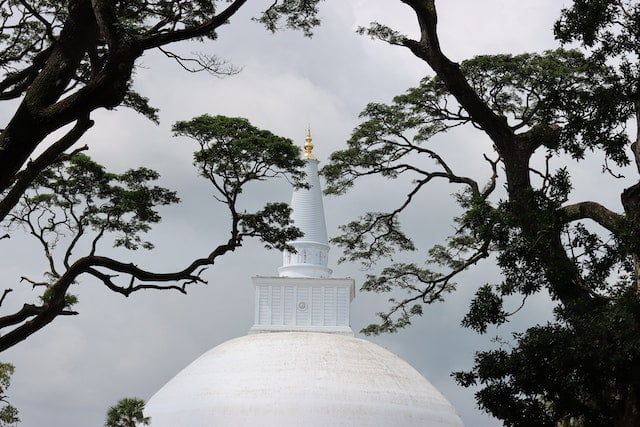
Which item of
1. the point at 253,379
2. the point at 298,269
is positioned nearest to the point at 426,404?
the point at 253,379

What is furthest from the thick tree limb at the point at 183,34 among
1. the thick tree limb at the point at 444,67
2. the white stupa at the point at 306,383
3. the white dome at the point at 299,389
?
the white dome at the point at 299,389

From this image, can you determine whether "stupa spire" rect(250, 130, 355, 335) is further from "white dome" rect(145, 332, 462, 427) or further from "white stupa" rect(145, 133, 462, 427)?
"white dome" rect(145, 332, 462, 427)

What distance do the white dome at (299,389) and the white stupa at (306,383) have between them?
5 centimetres

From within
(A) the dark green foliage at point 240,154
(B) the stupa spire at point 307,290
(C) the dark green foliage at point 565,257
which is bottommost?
(C) the dark green foliage at point 565,257

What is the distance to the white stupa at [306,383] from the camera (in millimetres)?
44719

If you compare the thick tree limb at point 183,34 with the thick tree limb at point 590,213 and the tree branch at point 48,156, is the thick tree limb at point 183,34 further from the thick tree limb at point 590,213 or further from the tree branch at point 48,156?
the thick tree limb at point 590,213

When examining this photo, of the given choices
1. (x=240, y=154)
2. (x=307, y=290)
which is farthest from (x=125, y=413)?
(x=307, y=290)

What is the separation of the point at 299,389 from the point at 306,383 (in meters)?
0.51

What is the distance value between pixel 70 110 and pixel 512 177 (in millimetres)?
7525

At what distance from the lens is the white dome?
147 feet

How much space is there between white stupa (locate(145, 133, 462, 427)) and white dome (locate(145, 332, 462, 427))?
0.16 feet

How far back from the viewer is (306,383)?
45.9m

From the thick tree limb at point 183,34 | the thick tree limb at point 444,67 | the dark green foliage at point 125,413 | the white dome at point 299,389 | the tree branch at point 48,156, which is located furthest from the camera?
the white dome at point 299,389

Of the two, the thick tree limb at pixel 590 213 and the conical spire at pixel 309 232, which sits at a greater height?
the conical spire at pixel 309 232
